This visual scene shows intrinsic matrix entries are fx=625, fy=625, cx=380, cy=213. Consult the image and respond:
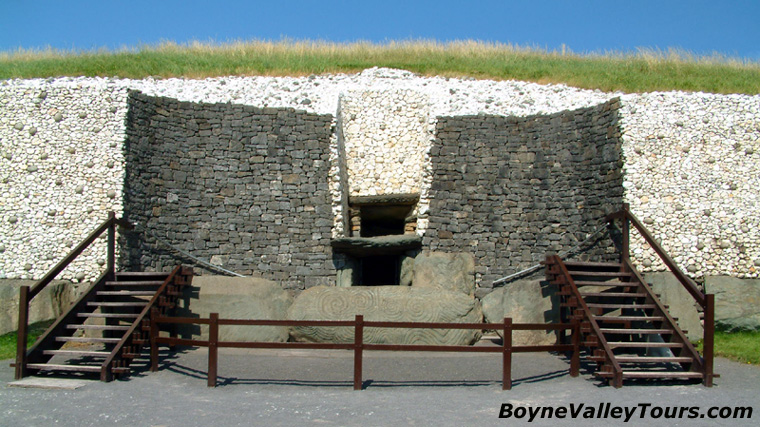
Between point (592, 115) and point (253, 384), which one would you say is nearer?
point (253, 384)

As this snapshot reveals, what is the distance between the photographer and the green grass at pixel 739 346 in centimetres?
991

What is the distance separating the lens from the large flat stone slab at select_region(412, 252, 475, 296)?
13164 millimetres

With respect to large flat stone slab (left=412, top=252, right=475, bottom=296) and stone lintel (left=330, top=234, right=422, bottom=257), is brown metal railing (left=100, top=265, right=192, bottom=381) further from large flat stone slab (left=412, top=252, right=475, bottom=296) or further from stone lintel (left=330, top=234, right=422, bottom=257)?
large flat stone slab (left=412, top=252, right=475, bottom=296)

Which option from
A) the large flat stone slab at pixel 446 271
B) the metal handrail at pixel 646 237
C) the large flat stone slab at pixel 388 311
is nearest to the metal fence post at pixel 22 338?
the large flat stone slab at pixel 388 311

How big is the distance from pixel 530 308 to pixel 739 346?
3.47 meters

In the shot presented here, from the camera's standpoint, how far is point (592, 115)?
1341 cm

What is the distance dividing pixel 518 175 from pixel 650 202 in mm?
2842

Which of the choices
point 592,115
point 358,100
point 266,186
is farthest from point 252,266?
point 592,115

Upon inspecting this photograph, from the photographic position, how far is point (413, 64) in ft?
55.7

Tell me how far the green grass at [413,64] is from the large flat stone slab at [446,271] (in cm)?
522

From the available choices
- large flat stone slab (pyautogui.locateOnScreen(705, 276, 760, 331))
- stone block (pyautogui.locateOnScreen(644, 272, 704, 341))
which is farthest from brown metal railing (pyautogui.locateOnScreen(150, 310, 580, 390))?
large flat stone slab (pyautogui.locateOnScreen(705, 276, 760, 331))

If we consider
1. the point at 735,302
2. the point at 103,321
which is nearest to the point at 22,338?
the point at 103,321

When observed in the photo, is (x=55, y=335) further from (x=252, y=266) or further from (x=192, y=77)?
(x=192, y=77)

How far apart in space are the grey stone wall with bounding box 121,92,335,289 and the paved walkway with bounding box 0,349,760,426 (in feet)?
11.5
